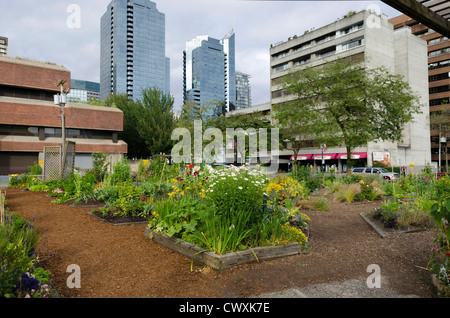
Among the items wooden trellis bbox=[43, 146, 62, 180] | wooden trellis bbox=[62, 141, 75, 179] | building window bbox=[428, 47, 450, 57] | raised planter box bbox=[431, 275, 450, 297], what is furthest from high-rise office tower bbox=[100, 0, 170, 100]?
building window bbox=[428, 47, 450, 57]

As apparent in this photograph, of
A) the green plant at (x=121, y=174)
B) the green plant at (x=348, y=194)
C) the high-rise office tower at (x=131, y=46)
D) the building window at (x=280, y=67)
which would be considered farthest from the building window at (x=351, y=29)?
the green plant at (x=121, y=174)

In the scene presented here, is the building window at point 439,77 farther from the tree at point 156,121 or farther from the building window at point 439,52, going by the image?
the tree at point 156,121

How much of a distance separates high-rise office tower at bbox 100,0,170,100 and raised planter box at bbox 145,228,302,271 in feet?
111

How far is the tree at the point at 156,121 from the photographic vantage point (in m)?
44.3

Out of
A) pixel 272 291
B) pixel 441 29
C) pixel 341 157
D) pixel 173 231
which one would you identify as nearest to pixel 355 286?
pixel 272 291

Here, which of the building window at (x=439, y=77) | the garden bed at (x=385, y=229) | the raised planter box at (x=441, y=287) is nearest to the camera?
the raised planter box at (x=441, y=287)

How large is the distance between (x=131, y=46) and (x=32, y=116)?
204ft

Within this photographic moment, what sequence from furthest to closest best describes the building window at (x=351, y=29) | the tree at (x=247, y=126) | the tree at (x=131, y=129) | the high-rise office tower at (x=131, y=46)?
the building window at (x=351, y=29) → the tree at (x=131, y=129) → the high-rise office tower at (x=131, y=46) → the tree at (x=247, y=126)

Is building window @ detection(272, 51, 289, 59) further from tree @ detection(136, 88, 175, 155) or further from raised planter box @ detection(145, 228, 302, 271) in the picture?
raised planter box @ detection(145, 228, 302, 271)

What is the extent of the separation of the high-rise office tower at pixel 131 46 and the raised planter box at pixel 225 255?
3376cm

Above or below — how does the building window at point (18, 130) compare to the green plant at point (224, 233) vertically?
above

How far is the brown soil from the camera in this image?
3516 mm

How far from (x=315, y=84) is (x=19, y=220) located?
2546cm

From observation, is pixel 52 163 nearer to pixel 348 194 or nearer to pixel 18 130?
pixel 348 194
